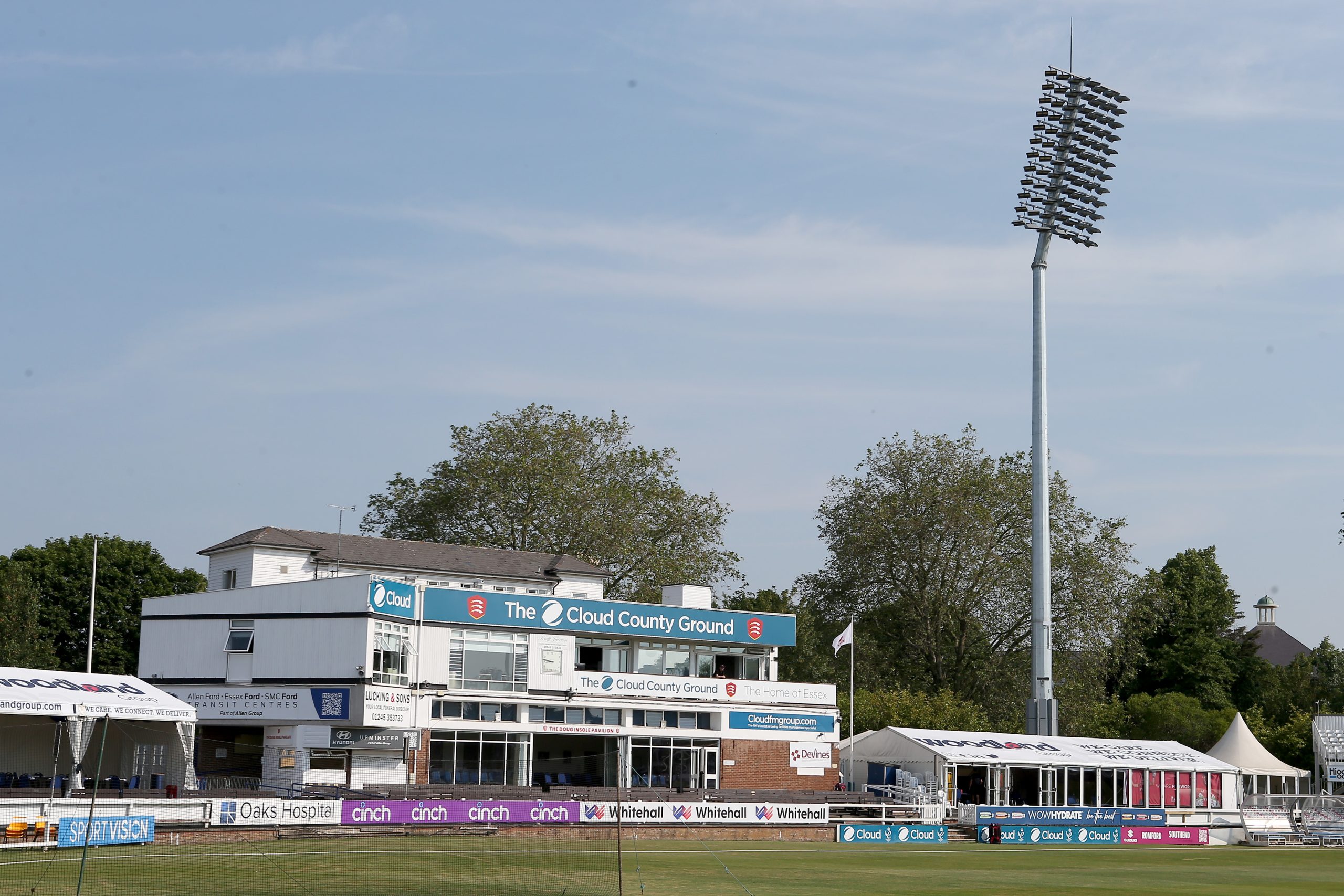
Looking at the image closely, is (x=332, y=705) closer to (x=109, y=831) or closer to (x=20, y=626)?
(x=109, y=831)

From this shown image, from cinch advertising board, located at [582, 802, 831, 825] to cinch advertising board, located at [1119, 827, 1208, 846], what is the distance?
40.8 ft

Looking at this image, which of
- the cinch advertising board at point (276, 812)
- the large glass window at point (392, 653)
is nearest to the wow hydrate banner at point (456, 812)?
the cinch advertising board at point (276, 812)

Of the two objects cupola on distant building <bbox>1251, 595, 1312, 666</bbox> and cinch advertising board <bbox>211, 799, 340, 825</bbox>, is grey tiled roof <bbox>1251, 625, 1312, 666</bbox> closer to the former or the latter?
cupola on distant building <bbox>1251, 595, 1312, 666</bbox>

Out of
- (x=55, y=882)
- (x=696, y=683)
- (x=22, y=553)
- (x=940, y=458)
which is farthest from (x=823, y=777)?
(x=22, y=553)

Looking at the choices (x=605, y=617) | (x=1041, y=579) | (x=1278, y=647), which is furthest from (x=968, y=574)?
(x=1278, y=647)

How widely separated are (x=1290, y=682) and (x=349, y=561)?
69450 millimetres

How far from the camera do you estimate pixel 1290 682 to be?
98875mm

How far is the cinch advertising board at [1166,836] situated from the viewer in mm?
55656

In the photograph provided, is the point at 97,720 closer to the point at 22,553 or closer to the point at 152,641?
the point at 152,641

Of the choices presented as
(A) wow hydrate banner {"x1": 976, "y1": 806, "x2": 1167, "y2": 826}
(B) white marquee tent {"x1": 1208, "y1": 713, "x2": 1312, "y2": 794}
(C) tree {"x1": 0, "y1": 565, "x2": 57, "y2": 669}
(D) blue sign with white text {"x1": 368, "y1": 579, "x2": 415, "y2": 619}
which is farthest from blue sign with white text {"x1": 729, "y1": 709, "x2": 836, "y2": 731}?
(C) tree {"x1": 0, "y1": 565, "x2": 57, "y2": 669}

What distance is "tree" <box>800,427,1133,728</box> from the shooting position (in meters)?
78.4

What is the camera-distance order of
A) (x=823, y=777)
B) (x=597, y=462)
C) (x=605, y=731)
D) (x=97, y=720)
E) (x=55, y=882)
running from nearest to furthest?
→ (x=55, y=882)
(x=97, y=720)
(x=605, y=731)
(x=823, y=777)
(x=597, y=462)

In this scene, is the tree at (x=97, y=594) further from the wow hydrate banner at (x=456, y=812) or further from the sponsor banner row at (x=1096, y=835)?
the sponsor banner row at (x=1096, y=835)

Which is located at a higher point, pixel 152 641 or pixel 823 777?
pixel 152 641
